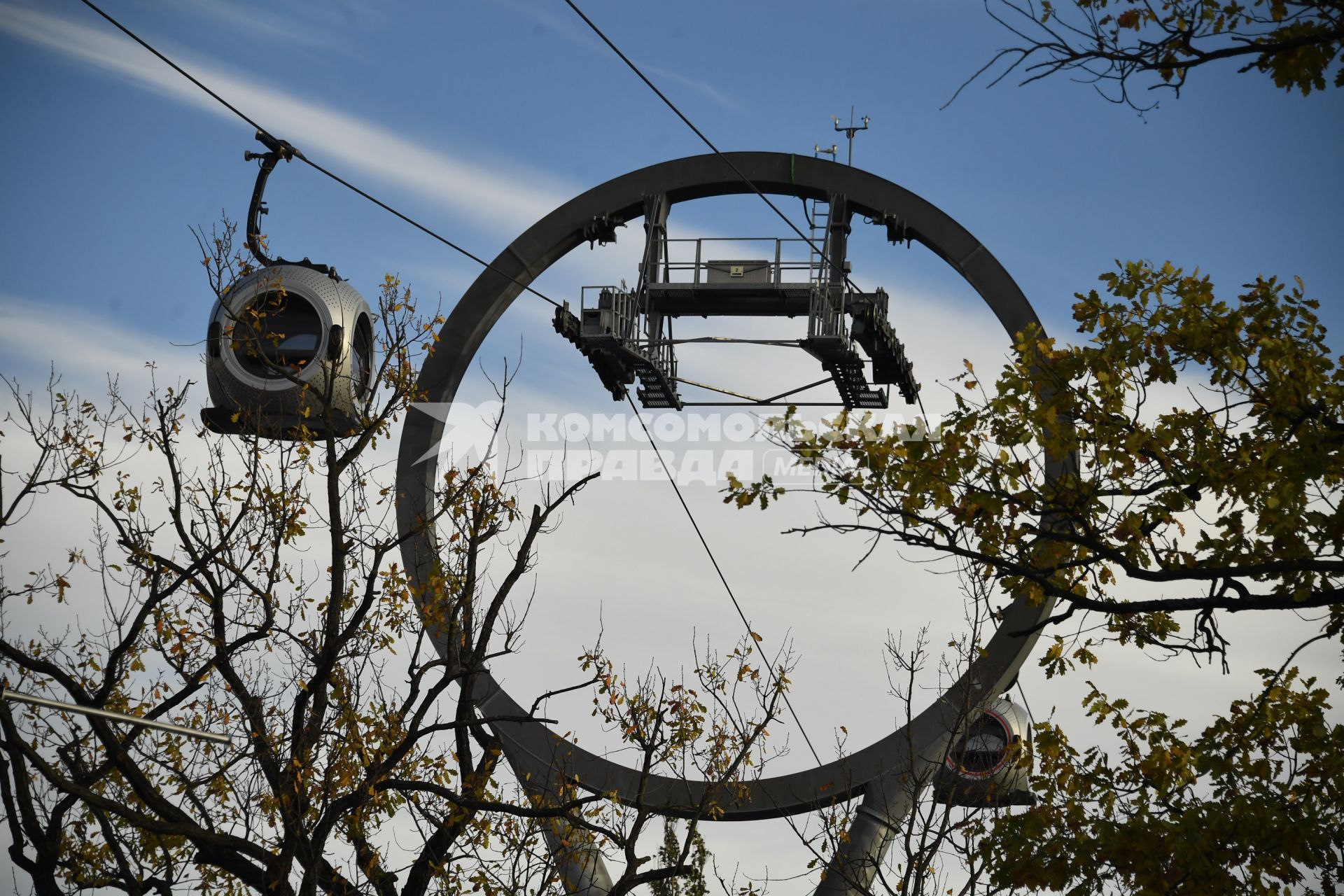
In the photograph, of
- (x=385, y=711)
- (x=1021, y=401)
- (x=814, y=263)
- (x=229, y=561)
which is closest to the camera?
(x=1021, y=401)

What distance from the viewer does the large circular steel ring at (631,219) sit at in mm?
22078

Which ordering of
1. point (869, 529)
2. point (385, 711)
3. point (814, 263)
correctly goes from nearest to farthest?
point (869, 529)
point (385, 711)
point (814, 263)

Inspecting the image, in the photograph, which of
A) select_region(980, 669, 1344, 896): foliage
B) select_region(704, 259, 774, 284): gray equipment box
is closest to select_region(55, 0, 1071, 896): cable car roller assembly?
select_region(704, 259, 774, 284): gray equipment box

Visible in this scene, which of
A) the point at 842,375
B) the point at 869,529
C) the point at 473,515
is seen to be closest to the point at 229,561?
the point at 473,515

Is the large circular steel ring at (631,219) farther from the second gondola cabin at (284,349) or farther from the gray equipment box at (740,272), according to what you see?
the second gondola cabin at (284,349)

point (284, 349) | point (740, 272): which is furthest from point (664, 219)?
point (284, 349)

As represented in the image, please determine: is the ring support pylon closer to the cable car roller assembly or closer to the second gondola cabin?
the cable car roller assembly

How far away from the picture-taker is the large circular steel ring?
22.1 metres

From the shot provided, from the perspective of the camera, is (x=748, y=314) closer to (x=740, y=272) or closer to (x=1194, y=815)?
(x=740, y=272)

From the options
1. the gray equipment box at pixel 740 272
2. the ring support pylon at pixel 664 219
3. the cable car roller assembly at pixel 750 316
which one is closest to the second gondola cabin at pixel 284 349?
the cable car roller assembly at pixel 750 316

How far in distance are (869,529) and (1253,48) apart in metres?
4.06

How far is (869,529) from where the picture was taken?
10.9 m

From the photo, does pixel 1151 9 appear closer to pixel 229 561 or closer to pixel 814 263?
pixel 229 561

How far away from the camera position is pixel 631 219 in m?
25.0
